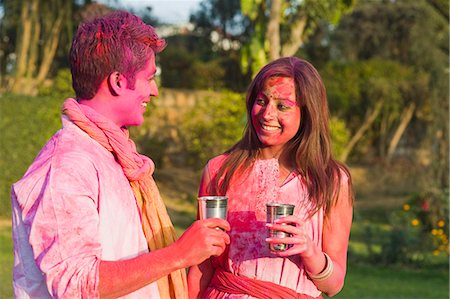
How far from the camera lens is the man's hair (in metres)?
2.24

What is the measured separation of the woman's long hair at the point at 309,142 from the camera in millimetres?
2988

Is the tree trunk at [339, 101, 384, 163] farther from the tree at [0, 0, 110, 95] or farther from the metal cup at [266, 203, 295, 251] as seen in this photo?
the metal cup at [266, 203, 295, 251]

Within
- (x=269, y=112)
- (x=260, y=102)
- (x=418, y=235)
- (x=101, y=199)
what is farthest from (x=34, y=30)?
(x=101, y=199)

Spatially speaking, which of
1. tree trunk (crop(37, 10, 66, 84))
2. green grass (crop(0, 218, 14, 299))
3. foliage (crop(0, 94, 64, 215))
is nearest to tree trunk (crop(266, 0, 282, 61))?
foliage (crop(0, 94, 64, 215))

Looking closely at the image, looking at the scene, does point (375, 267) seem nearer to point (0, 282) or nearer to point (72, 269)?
point (0, 282)

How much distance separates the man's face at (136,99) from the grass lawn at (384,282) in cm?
671

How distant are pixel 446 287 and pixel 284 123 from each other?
8.10m

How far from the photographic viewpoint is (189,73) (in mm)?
25812

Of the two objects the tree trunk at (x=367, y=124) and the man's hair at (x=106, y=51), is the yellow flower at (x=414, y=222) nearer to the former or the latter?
the man's hair at (x=106, y=51)

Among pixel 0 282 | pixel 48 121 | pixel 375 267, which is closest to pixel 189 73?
pixel 48 121

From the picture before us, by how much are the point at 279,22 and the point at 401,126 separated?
12.6 meters

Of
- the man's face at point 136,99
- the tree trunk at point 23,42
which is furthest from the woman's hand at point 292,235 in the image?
the tree trunk at point 23,42

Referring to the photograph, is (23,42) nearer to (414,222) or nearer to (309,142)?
(414,222)

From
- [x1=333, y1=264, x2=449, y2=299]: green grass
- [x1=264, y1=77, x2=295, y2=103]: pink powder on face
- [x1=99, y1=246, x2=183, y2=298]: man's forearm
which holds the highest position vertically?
[x1=264, y1=77, x2=295, y2=103]: pink powder on face
